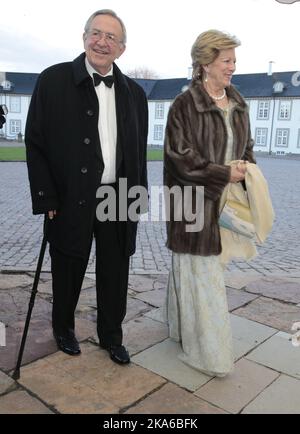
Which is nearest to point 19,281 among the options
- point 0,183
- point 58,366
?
point 58,366

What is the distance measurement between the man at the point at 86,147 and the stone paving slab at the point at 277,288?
1.91 meters

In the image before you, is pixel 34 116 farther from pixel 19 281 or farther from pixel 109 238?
pixel 19 281

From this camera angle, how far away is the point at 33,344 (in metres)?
3.06

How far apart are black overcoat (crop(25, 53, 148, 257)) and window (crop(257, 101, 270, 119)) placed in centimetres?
4772

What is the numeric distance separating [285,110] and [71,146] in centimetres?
4740

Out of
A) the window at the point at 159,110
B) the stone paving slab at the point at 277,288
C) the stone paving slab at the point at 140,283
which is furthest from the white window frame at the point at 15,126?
the stone paving slab at the point at 277,288

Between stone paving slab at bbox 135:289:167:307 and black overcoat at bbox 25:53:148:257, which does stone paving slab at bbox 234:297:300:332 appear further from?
black overcoat at bbox 25:53:148:257

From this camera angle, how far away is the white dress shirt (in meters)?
2.67

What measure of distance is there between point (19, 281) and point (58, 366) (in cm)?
173

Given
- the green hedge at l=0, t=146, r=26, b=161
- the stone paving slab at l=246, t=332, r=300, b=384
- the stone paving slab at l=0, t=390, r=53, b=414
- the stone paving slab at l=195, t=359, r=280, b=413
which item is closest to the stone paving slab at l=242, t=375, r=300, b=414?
the stone paving slab at l=195, t=359, r=280, b=413

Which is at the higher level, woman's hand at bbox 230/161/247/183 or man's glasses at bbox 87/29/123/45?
man's glasses at bbox 87/29/123/45

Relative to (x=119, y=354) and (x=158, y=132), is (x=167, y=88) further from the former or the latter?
(x=119, y=354)

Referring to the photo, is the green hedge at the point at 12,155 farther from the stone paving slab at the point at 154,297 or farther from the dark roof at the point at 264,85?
the dark roof at the point at 264,85

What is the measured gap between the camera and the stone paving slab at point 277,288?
167 inches
